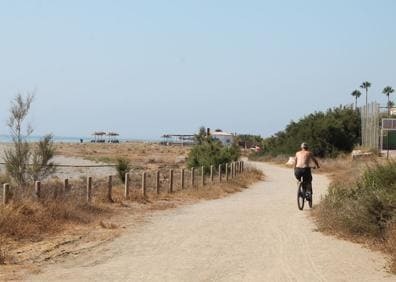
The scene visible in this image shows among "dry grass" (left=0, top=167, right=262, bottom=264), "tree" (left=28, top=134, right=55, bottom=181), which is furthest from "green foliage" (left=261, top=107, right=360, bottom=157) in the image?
"dry grass" (left=0, top=167, right=262, bottom=264)

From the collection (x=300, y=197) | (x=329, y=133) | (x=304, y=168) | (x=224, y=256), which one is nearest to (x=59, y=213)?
(x=224, y=256)

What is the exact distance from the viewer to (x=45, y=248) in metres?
10.9

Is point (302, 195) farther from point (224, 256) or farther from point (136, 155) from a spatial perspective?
point (136, 155)

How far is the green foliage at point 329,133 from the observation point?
61625 millimetres

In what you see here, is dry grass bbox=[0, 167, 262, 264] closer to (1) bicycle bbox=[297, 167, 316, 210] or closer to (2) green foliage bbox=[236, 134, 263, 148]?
(1) bicycle bbox=[297, 167, 316, 210]

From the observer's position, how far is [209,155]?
38.4 metres

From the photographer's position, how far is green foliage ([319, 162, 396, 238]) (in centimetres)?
1153

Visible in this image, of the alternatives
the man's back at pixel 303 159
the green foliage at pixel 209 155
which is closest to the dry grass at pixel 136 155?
the green foliage at pixel 209 155

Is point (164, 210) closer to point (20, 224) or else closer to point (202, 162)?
point (20, 224)

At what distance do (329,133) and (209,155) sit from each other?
2629cm

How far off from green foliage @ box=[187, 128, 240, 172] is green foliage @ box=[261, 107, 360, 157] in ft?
73.7

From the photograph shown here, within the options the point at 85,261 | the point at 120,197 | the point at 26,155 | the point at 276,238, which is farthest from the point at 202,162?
the point at 85,261

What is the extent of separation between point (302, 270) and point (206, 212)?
28.0 ft

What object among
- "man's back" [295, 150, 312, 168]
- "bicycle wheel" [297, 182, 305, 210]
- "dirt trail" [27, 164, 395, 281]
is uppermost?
"man's back" [295, 150, 312, 168]
